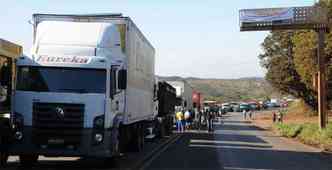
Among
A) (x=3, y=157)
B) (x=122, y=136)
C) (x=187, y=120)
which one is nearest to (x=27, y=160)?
(x=3, y=157)

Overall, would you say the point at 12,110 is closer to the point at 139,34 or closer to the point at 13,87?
the point at 13,87

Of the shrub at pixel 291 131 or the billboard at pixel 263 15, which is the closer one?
the shrub at pixel 291 131

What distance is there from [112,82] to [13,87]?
7.80 feet

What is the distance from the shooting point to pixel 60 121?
1641 cm

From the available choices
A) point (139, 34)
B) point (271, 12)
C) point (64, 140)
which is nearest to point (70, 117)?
point (64, 140)

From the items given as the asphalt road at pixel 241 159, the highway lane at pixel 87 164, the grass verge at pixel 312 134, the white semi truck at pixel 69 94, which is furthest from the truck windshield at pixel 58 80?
the grass verge at pixel 312 134

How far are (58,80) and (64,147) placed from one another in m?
1.60

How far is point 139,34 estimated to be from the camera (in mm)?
22078

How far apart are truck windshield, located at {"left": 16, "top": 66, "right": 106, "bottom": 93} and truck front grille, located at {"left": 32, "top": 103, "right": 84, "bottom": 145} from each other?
0.43m

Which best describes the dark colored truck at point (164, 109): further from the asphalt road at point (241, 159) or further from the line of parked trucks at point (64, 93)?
the line of parked trucks at point (64, 93)

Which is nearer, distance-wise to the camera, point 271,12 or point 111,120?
point 111,120


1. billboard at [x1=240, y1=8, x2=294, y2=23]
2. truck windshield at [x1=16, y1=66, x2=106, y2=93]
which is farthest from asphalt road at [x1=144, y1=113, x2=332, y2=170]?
billboard at [x1=240, y1=8, x2=294, y2=23]

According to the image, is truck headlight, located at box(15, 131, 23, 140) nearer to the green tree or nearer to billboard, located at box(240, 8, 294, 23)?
billboard, located at box(240, 8, 294, 23)

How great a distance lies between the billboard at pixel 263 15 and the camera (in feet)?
154
